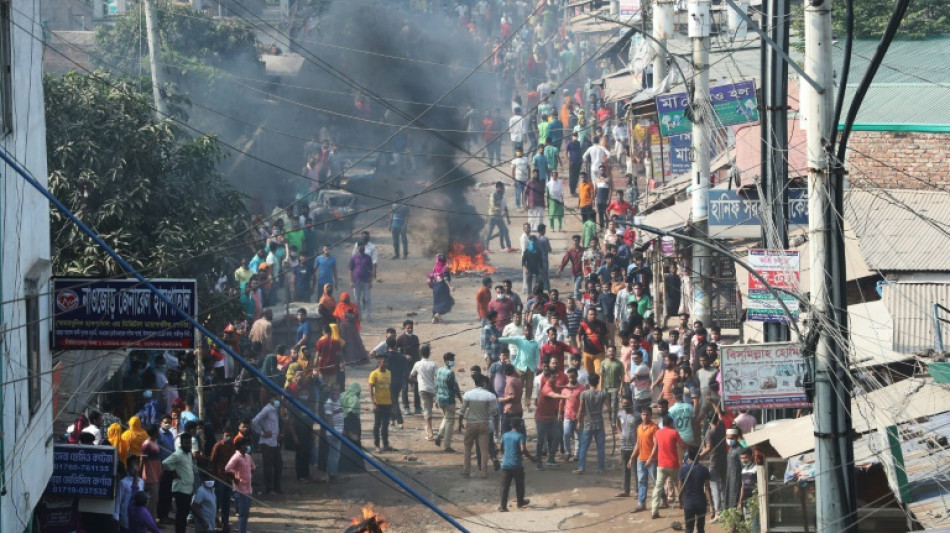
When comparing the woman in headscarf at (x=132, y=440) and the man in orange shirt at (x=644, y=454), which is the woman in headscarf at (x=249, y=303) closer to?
the woman in headscarf at (x=132, y=440)

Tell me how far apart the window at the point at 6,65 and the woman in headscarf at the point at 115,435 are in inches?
182

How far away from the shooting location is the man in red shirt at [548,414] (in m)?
18.0

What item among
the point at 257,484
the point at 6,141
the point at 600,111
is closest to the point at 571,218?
the point at 600,111

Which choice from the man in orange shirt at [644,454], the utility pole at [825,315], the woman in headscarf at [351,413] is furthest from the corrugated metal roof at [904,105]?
the utility pole at [825,315]

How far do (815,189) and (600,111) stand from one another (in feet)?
74.9

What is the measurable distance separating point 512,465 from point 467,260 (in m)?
10.2

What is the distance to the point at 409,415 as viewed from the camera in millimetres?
19859

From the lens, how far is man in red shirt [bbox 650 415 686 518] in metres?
16.3

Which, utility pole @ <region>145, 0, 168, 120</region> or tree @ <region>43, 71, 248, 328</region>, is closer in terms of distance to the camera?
tree @ <region>43, 71, 248, 328</region>

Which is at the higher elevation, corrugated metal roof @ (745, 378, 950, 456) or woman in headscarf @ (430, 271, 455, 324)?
woman in headscarf @ (430, 271, 455, 324)

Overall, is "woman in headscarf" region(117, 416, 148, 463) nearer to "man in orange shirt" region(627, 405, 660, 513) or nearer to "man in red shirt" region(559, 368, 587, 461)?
"man in red shirt" region(559, 368, 587, 461)

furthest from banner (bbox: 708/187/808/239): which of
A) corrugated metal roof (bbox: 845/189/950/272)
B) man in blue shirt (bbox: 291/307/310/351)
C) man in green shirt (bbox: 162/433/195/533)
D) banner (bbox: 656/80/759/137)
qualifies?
man in blue shirt (bbox: 291/307/310/351)

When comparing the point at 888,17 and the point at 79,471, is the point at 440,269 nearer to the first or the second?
the point at 888,17

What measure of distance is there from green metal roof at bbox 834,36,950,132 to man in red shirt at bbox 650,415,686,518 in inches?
256
